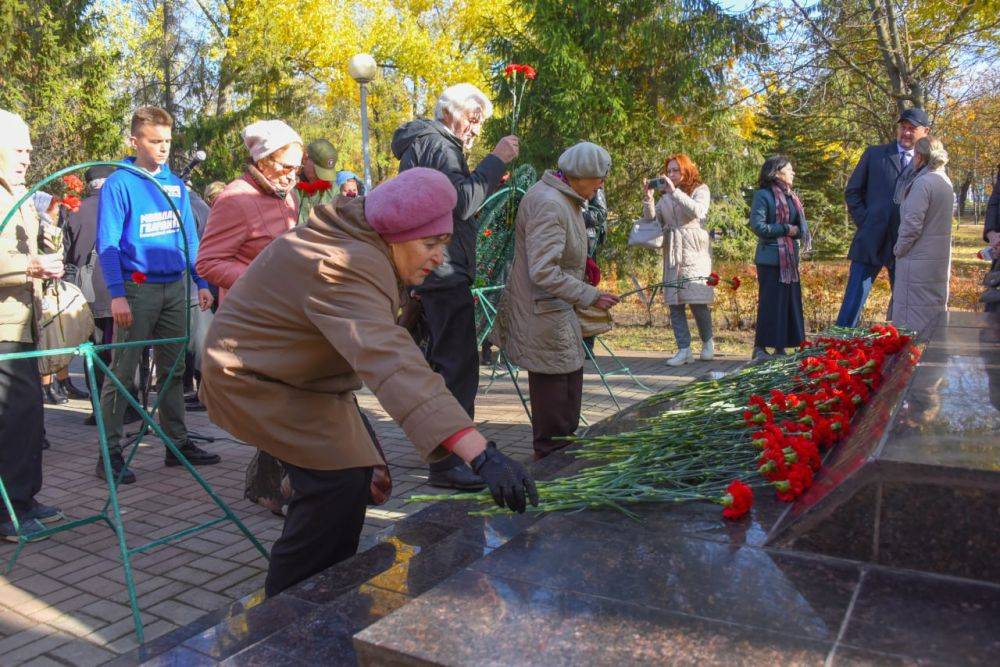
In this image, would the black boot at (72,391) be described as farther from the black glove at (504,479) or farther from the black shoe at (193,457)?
the black glove at (504,479)

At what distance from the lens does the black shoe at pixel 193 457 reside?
5.20 metres

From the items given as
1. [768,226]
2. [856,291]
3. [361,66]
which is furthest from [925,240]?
[361,66]

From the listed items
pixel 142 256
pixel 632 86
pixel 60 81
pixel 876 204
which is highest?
pixel 60 81

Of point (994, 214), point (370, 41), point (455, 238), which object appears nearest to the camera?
point (455, 238)

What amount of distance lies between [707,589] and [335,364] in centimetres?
127

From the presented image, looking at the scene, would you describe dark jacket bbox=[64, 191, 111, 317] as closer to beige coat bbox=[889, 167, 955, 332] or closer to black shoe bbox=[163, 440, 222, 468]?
black shoe bbox=[163, 440, 222, 468]

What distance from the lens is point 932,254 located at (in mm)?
6254

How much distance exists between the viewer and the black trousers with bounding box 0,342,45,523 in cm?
383

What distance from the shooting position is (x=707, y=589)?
204cm

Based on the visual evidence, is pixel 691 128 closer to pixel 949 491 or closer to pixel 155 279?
pixel 155 279

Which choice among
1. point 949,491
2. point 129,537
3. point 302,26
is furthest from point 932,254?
point 302,26

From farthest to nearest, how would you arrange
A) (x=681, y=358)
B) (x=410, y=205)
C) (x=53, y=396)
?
(x=681, y=358) < (x=53, y=396) < (x=410, y=205)

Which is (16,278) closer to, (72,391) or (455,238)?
(455,238)

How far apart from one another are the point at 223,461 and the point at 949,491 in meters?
4.37
